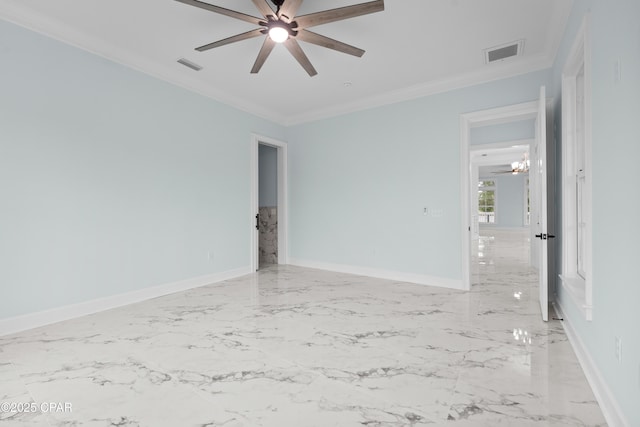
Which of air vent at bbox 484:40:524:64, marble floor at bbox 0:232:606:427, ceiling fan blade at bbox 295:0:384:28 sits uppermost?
air vent at bbox 484:40:524:64

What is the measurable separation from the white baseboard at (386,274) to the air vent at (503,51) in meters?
2.82

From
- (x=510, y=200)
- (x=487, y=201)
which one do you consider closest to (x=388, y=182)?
(x=510, y=200)

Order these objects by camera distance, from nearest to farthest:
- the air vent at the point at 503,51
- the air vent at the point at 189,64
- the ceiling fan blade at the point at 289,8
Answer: the ceiling fan blade at the point at 289,8 → the air vent at the point at 503,51 → the air vent at the point at 189,64

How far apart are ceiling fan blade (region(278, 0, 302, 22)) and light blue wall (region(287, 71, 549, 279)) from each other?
273 cm

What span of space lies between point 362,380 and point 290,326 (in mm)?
1098

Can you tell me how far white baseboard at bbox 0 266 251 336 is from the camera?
2.79m

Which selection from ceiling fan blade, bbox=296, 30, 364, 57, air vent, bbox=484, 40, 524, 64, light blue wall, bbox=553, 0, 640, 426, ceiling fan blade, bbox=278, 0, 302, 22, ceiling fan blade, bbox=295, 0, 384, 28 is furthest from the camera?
air vent, bbox=484, 40, 524, 64

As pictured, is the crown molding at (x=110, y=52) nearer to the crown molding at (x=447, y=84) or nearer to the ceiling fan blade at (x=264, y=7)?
the crown molding at (x=447, y=84)

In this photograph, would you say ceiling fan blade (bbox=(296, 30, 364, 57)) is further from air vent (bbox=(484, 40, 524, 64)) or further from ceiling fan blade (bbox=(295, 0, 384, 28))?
air vent (bbox=(484, 40, 524, 64))

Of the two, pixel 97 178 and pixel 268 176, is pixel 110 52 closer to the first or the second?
pixel 97 178

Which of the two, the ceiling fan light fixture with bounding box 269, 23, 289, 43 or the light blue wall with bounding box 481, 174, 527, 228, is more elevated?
the ceiling fan light fixture with bounding box 269, 23, 289, 43

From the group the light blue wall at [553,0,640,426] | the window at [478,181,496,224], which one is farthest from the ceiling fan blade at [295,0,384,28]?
the window at [478,181,496,224]

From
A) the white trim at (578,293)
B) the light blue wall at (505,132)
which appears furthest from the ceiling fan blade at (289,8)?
the light blue wall at (505,132)

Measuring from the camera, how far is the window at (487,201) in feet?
51.7
